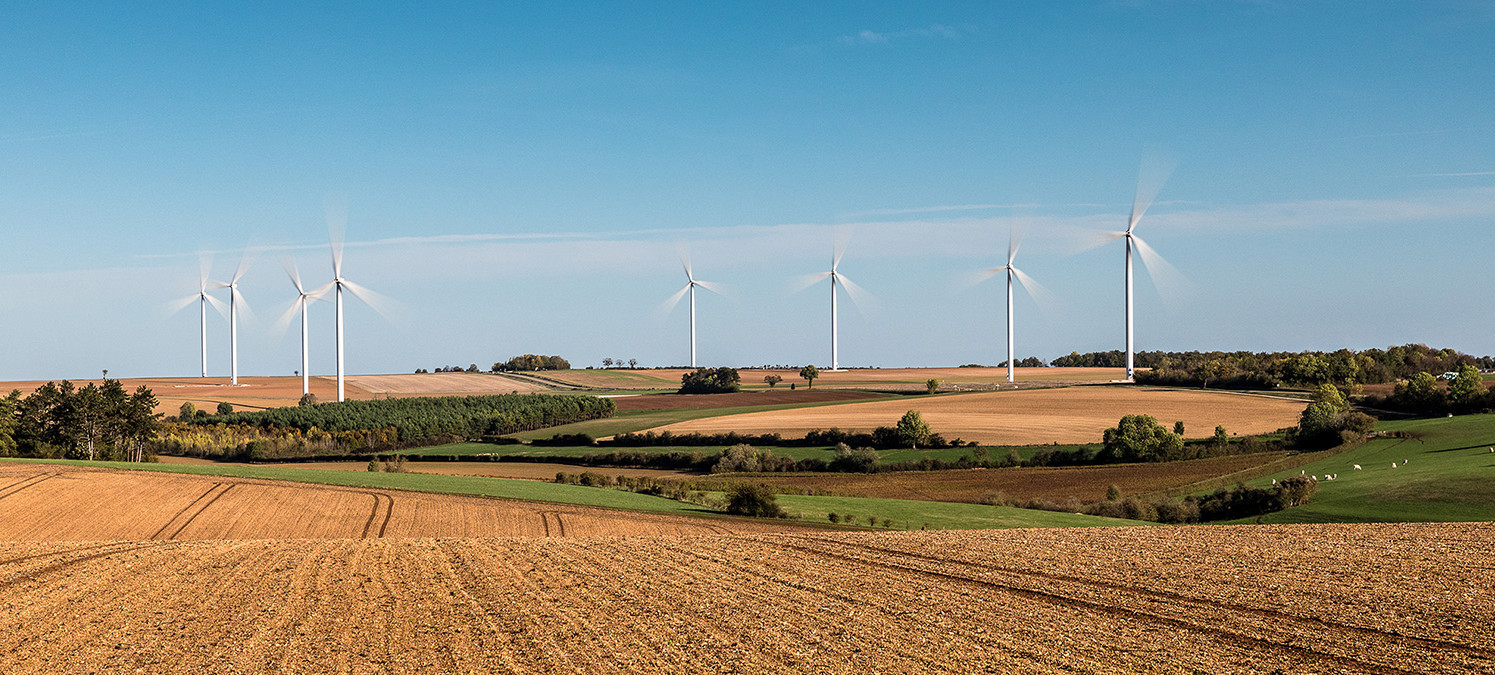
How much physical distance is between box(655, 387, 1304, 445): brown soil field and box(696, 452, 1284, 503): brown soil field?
9.70 metres

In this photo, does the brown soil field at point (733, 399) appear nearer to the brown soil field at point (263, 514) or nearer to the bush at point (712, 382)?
the bush at point (712, 382)

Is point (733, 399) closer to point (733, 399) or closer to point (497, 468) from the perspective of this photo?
point (733, 399)

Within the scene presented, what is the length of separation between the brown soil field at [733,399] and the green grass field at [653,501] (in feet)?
166

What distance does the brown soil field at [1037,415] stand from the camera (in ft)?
229

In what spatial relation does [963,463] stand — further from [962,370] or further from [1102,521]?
[962,370]

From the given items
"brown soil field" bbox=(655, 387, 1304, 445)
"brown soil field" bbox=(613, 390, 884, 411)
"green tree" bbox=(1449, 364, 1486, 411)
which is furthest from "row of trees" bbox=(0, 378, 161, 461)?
"green tree" bbox=(1449, 364, 1486, 411)

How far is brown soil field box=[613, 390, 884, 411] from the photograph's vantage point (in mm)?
97625

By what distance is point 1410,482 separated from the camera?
142 feet

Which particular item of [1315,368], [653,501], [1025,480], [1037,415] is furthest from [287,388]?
[1315,368]

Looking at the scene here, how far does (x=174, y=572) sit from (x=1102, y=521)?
3014 centimetres

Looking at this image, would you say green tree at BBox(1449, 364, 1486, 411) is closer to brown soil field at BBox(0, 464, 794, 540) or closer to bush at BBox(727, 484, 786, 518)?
bush at BBox(727, 484, 786, 518)

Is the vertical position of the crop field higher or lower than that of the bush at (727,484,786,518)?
higher

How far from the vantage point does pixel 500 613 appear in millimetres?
16469

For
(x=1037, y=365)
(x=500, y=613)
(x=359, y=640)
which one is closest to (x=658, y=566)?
(x=500, y=613)
